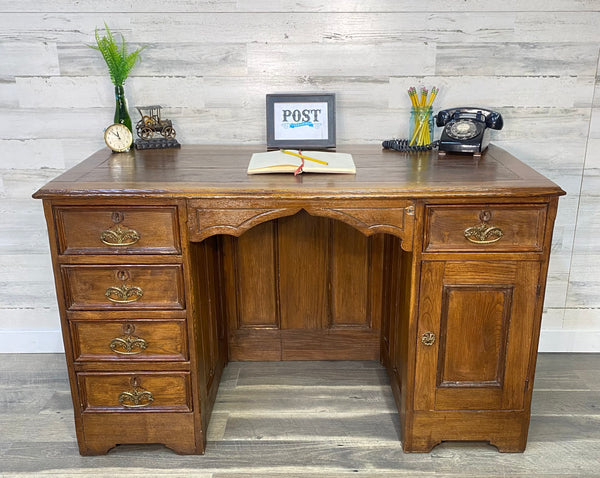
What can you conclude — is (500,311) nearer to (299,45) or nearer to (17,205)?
(299,45)

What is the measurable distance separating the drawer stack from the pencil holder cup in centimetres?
94

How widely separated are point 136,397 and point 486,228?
3.93 ft

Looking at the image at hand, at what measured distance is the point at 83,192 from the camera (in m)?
1.64

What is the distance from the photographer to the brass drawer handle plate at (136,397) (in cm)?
187

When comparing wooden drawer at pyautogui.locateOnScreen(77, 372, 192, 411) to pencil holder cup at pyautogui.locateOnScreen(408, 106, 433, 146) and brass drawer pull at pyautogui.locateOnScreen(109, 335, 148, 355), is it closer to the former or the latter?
brass drawer pull at pyautogui.locateOnScreen(109, 335, 148, 355)

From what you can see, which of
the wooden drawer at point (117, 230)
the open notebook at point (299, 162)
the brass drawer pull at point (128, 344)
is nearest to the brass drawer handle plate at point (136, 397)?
the brass drawer pull at point (128, 344)

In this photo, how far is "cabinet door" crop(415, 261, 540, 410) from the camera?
1753mm

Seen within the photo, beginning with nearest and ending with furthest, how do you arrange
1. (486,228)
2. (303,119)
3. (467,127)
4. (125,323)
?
(486,228) < (125,323) < (467,127) < (303,119)

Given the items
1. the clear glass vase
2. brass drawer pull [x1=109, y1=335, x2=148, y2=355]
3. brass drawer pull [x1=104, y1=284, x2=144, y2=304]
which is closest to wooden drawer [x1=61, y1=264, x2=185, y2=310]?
brass drawer pull [x1=104, y1=284, x2=144, y2=304]

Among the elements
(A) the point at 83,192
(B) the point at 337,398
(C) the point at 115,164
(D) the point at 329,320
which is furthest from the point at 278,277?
(A) the point at 83,192

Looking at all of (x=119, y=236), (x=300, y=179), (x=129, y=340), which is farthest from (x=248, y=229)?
(x=129, y=340)

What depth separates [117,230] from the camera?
1.70m

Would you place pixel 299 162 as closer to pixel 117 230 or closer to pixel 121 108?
pixel 117 230

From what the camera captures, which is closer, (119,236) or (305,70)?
(119,236)
